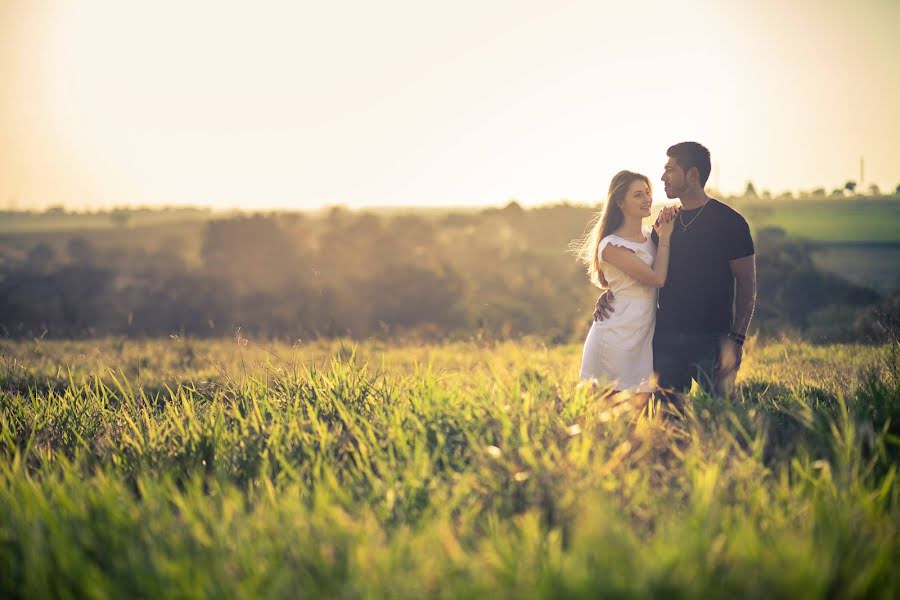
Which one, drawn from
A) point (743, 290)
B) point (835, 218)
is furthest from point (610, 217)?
Result: point (835, 218)

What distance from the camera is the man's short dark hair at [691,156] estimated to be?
6.32 meters

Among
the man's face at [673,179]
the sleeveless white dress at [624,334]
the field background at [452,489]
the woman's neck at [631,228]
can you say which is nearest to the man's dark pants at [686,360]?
the sleeveless white dress at [624,334]

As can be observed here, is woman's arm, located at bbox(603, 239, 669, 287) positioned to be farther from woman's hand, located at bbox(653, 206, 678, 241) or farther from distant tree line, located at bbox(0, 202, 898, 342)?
distant tree line, located at bbox(0, 202, 898, 342)

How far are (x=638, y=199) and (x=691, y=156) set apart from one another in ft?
2.00

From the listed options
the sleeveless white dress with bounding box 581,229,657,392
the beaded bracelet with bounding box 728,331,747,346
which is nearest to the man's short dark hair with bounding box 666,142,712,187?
the sleeveless white dress with bounding box 581,229,657,392

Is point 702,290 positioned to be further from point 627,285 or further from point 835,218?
point 835,218

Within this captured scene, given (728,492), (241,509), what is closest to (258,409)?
(241,509)

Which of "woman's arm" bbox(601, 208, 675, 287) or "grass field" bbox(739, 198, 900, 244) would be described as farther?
"grass field" bbox(739, 198, 900, 244)

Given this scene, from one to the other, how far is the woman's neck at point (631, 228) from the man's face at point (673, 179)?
37cm

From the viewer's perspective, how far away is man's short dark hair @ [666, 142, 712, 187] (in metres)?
6.32

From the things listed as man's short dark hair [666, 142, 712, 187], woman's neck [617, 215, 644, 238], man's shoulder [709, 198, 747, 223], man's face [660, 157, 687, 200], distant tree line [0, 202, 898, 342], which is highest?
man's short dark hair [666, 142, 712, 187]

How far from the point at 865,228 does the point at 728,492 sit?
5222cm

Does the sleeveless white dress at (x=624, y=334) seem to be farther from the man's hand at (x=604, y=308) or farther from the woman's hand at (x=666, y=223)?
the woman's hand at (x=666, y=223)

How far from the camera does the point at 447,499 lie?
4016 mm
